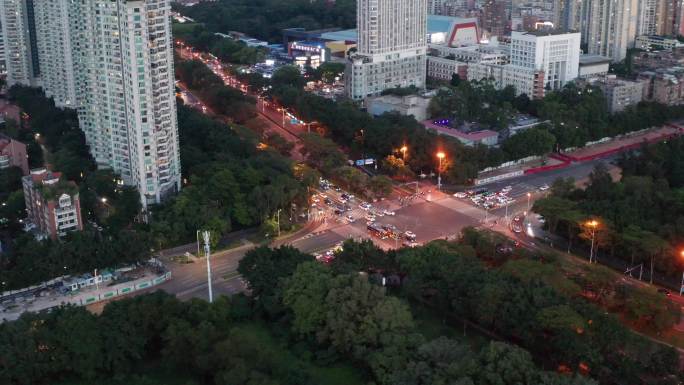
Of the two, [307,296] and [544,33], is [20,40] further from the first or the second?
[307,296]

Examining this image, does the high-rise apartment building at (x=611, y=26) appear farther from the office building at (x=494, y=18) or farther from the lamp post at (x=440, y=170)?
the lamp post at (x=440, y=170)

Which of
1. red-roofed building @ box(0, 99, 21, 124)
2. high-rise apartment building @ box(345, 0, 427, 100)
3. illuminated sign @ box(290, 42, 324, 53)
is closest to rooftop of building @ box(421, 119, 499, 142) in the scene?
high-rise apartment building @ box(345, 0, 427, 100)

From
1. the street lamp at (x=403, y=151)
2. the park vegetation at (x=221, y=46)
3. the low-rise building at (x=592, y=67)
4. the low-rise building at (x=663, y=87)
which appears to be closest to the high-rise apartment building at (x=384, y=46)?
the low-rise building at (x=592, y=67)

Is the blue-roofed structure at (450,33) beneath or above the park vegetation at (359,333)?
above

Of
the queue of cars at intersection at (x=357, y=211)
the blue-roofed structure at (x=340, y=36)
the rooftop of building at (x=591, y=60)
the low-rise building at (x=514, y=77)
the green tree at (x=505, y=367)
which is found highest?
the blue-roofed structure at (x=340, y=36)

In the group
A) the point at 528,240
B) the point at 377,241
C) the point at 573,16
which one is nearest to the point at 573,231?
the point at 528,240

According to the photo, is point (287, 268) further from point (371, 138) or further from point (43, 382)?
point (371, 138)

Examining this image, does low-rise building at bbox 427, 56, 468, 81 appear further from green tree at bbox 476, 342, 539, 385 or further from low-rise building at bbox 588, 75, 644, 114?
green tree at bbox 476, 342, 539, 385
